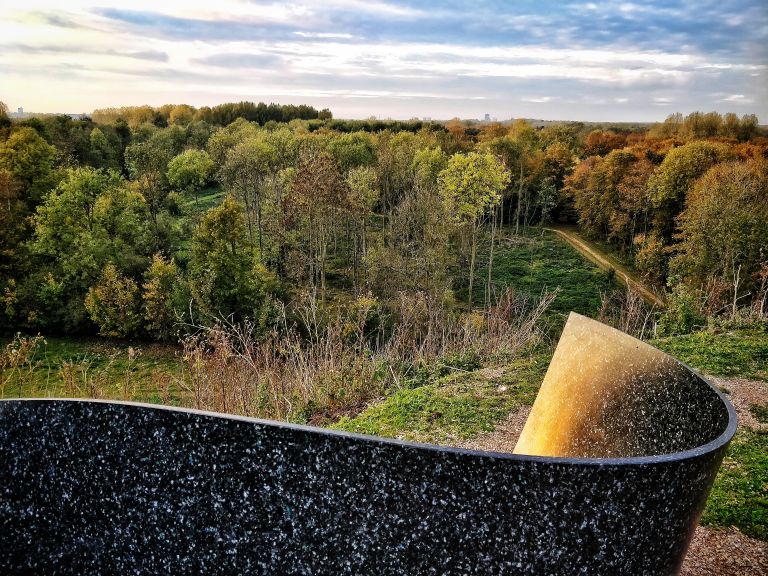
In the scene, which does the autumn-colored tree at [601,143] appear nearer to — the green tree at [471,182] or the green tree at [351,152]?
the green tree at [351,152]

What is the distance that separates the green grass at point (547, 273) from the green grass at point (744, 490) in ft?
60.0

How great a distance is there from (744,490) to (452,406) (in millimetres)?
3275

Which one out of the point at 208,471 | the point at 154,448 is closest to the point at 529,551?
the point at 208,471

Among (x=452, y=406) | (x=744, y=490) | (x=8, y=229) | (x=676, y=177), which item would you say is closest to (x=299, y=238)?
(x=8, y=229)

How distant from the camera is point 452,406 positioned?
7535 mm

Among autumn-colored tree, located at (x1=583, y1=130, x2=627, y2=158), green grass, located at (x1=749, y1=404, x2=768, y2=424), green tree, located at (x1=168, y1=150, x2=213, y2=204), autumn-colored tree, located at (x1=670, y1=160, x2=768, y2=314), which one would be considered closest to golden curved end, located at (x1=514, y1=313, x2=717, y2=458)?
green grass, located at (x1=749, y1=404, x2=768, y2=424)

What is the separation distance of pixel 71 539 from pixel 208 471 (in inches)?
34.3

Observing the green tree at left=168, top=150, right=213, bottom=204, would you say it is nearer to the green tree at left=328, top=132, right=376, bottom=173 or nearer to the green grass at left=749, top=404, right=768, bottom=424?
the green tree at left=328, top=132, right=376, bottom=173

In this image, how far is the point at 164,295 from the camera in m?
22.7

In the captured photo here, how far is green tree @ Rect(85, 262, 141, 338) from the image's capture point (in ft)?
73.4

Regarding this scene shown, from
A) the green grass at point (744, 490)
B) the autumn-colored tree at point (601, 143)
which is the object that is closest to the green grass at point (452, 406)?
the green grass at point (744, 490)

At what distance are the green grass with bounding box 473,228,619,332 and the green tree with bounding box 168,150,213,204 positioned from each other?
17.1 m

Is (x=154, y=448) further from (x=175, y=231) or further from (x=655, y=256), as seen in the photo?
(x=655, y=256)

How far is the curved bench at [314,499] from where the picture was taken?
2.13 m
